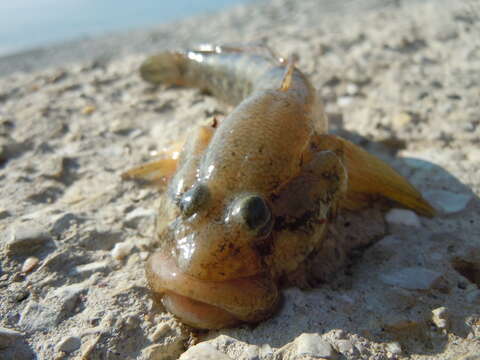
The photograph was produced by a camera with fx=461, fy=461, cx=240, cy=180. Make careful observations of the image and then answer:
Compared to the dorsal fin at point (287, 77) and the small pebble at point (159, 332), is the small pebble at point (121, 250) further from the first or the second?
the dorsal fin at point (287, 77)

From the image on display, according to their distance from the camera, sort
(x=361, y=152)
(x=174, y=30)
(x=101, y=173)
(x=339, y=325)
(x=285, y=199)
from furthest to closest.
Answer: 1. (x=174, y=30)
2. (x=101, y=173)
3. (x=361, y=152)
4. (x=285, y=199)
5. (x=339, y=325)

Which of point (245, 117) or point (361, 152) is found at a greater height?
point (245, 117)

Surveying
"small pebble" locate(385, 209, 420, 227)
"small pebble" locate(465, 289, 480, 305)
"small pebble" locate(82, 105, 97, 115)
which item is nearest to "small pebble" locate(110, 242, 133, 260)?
"small pebble" locate(385, 209, 420, 227)

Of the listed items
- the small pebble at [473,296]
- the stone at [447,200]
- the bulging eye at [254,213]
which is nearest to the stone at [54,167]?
the bulging eye at [254,213]

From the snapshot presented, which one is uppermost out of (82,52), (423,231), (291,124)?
(291,124)

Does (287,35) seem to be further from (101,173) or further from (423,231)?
(423,231)

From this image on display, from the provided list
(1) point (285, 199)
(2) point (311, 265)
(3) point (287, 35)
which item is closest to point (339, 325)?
(2) point (311, 265)

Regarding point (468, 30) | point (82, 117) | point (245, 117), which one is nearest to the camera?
point (245, 117)
